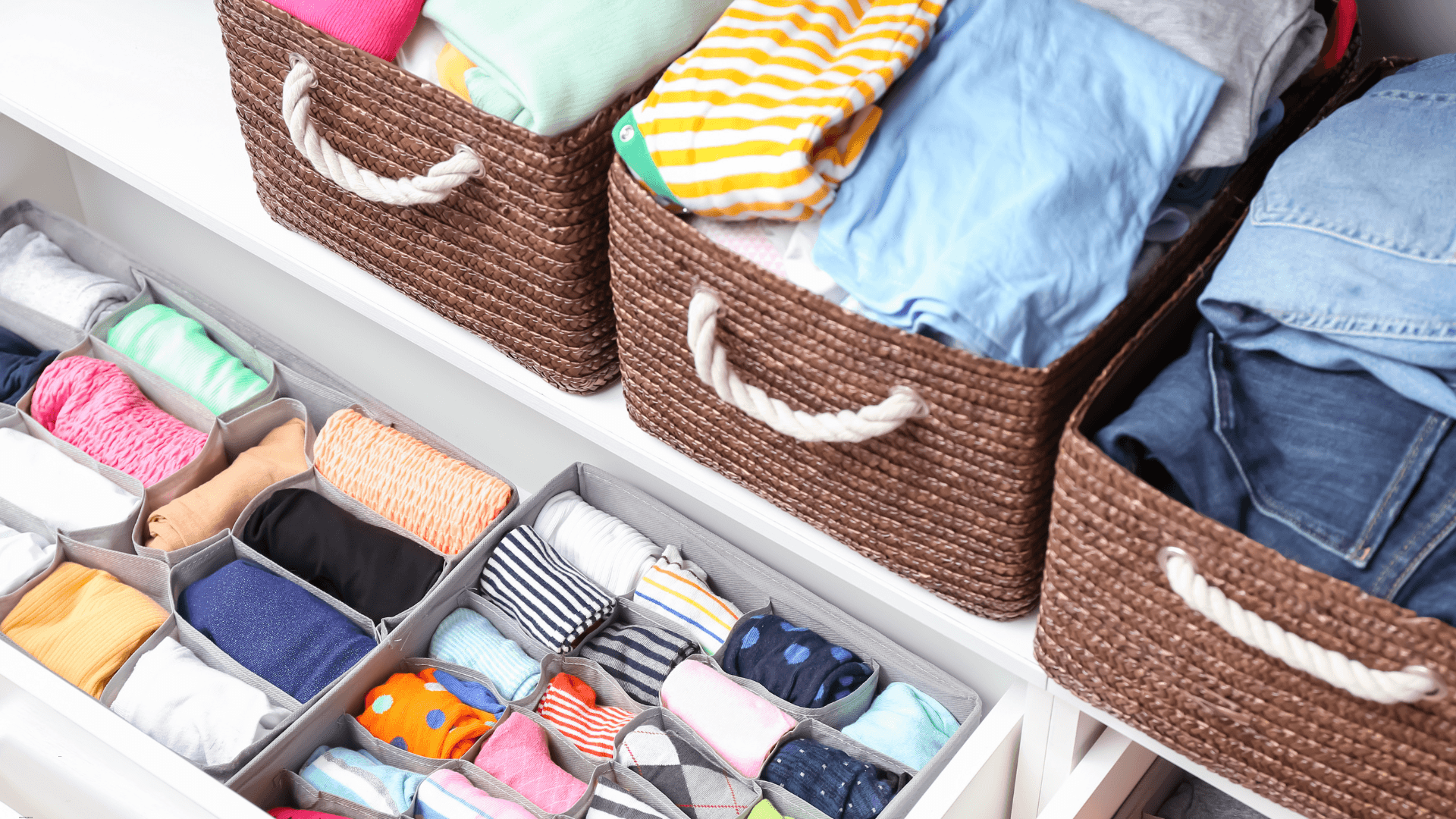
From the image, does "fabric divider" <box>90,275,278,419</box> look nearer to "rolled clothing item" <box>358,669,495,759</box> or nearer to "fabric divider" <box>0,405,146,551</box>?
"fabric divider" <box>0,405,146,551</box>

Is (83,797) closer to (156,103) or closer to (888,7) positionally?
(156,103)

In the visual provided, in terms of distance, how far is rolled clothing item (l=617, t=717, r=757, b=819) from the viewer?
0.89 meters

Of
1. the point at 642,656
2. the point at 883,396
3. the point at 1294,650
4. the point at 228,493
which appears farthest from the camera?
the point at 228,493

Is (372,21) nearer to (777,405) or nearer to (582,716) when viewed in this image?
(777,405)

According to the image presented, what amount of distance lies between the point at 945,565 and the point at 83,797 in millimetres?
655

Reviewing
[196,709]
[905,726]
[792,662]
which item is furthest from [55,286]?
[905,726]

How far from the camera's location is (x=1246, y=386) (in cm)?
63

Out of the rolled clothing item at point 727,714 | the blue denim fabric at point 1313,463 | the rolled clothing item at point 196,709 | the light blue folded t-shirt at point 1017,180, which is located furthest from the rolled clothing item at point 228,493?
the blue denim fabric at point 1313,463

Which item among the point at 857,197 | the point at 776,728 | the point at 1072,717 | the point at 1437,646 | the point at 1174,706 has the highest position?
the point at 857,197

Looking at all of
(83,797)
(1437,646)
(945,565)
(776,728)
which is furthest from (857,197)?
(83,797)

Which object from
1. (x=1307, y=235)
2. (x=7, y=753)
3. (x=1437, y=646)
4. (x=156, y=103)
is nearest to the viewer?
(x=1437, y=646)

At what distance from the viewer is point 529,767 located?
0.91m

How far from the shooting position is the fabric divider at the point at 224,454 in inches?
40.8

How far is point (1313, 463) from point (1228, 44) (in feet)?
0.78
